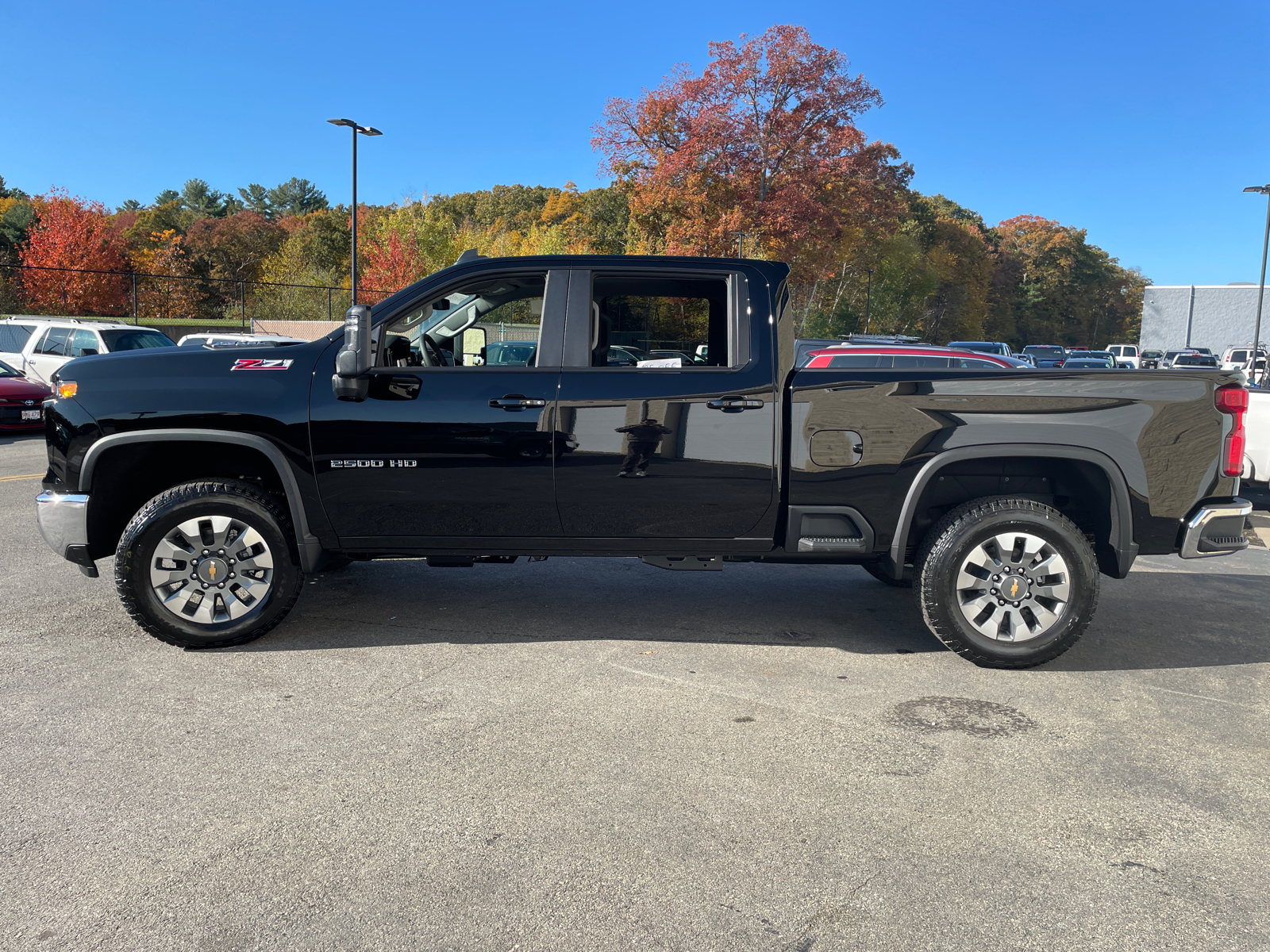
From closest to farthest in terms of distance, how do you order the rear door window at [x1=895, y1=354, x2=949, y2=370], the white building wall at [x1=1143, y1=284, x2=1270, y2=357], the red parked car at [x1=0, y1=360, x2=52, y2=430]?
the rear door window at [x1=895, y1=354, x2=949, y2=370] < the red parked car at [x1=0, y1=360, x2=52, y2=430] < the white building wall at [x1=1143, y1=284, x2=1270, y2=357]

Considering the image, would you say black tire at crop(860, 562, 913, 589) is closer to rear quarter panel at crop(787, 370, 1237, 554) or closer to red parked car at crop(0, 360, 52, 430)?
rear quarter panel at crop(787, 370, 1237, 554)

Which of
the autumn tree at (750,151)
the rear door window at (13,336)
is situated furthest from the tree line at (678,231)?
the rear door window at (13,336)

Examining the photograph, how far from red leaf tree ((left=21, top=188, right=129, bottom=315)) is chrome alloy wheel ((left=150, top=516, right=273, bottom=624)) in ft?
117

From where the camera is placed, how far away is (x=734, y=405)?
4699 millimetres

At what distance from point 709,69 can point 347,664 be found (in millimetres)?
29803

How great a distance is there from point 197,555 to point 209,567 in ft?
0.27

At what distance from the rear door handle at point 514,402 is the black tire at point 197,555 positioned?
1.29 metres

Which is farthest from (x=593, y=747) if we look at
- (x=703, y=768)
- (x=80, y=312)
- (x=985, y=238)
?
(x=985, y=238)

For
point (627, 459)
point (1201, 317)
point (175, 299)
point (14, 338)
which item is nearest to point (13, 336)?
point (14, 338)

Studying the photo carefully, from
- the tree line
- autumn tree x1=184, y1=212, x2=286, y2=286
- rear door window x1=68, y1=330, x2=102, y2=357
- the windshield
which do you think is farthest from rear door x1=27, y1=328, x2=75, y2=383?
autumn tree x1=184, y1=212, x2=286, y2=286

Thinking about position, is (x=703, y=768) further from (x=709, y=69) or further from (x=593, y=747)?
(x=709, y=69)

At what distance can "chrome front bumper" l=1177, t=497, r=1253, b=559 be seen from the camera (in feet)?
15.5

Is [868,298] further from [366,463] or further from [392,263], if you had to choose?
[366,463]

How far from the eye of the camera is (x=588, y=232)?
5247 cm
